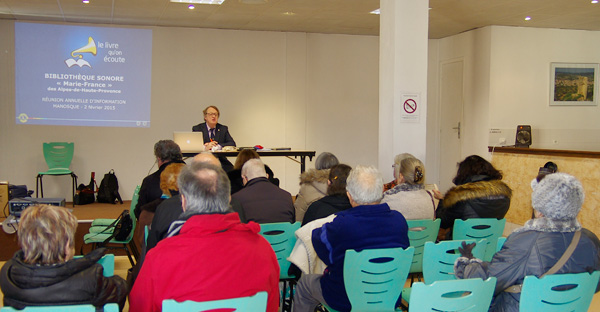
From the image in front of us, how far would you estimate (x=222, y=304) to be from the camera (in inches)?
82.0

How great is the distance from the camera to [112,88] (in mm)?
9172

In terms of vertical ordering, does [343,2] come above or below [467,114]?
above

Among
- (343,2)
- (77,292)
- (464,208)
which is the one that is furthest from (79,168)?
(77,292)

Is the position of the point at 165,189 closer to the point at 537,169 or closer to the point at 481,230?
the point at 481,230

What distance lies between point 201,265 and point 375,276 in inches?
40.7

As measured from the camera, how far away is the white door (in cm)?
1055

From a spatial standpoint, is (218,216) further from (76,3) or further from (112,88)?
(112,88)

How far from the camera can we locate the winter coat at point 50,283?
2.11 meters

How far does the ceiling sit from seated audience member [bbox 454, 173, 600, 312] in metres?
5.76

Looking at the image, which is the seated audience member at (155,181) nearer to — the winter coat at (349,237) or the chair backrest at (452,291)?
the winter coat at (349,237)

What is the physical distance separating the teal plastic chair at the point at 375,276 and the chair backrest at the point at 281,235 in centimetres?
71

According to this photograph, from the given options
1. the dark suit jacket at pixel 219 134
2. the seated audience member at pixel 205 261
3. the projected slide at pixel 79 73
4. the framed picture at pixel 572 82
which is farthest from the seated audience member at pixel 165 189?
the framed picture at pixel 572 82

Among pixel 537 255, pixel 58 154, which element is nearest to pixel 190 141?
pixel 58 154

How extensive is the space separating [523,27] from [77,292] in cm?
944
